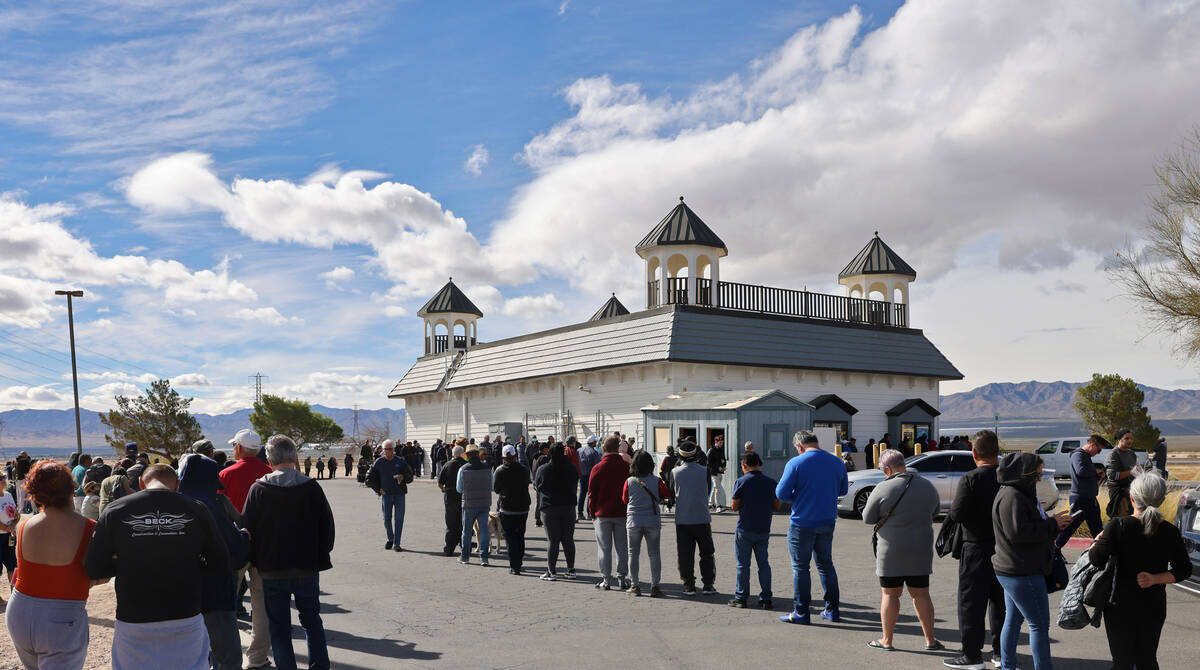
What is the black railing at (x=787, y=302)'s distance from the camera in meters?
29.5

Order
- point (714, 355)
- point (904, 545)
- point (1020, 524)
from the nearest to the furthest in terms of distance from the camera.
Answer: point (1020, 524), point (904, 545), point (714, 355)

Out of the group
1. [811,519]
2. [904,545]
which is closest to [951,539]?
[904,545]

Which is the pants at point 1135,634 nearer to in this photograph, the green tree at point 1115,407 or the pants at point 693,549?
the pants at point 693,549

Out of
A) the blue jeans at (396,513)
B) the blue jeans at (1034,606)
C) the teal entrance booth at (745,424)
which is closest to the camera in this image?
the blue jeans at (1034,606)

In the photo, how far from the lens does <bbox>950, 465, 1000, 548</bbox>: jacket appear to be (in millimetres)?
7316

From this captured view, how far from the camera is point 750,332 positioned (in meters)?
29.2

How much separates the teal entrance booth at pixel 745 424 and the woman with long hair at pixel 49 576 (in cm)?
1670

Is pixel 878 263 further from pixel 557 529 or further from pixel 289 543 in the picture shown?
pixel 289 543

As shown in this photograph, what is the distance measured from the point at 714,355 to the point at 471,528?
15232 millimetres

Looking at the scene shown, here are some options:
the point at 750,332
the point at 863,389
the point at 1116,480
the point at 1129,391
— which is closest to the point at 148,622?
the point at 1116,480

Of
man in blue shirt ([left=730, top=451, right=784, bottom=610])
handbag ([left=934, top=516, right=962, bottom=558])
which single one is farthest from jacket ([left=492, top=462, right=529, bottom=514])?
handbag ([left=934, top=516, right=962, bottom=558])

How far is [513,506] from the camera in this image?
42.1ft

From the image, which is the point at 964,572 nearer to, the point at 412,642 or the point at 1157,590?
the point at 1157,590

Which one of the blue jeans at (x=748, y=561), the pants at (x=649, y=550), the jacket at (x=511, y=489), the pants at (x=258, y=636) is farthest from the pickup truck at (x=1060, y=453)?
the pants at (x=258, y=636)
